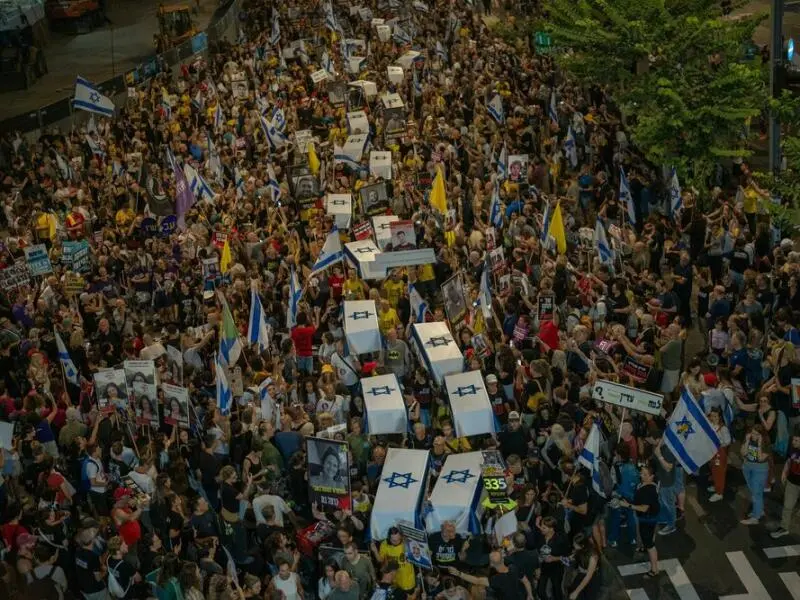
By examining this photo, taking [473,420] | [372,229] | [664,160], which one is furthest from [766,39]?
[473,420]

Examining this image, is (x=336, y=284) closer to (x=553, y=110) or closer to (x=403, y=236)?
(x=403, y=236)

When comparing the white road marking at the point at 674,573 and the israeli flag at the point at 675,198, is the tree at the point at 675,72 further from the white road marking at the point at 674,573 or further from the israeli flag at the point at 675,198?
the white road marking at the point at 674,573

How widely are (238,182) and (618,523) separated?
12.9 meters

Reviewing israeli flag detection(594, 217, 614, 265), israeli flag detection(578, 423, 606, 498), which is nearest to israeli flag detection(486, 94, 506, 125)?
israeli flag detection(594, 217, 614, 265)

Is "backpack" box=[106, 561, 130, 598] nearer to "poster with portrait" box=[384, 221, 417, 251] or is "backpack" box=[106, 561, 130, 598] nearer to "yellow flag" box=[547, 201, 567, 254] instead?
"poster with portrait" box=[384, 221, 417, 251]

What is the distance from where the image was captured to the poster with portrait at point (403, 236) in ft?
63.2

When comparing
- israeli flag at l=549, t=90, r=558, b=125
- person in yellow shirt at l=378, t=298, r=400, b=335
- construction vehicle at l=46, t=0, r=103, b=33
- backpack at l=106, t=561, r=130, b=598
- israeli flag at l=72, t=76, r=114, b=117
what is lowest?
construction vehicle at l=46, t=0, r=103, b=33

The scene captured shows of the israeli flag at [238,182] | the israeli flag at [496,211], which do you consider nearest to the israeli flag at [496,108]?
the israeli flag at [496,211]

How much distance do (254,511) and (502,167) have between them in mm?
11839

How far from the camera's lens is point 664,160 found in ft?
74.6

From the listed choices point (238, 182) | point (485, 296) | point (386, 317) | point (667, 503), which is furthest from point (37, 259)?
point (667, 503)

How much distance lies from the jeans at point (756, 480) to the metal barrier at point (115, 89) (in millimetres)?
23929

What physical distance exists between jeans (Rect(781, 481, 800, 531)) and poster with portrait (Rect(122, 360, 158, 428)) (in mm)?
8072

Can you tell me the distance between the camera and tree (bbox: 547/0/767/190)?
2227cm
